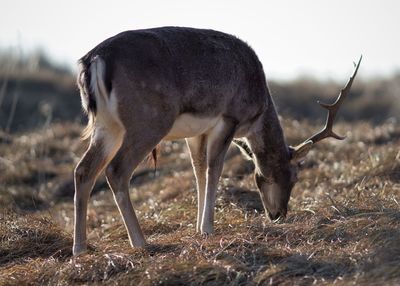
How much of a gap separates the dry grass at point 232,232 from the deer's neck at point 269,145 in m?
0.53

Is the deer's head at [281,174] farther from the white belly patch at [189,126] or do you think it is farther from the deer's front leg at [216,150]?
the white belly patch at [189,126]

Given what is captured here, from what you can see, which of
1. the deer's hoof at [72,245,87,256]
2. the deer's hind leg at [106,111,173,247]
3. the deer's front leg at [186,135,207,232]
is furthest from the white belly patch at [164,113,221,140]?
the deer's hoof at [72,245,87,256]

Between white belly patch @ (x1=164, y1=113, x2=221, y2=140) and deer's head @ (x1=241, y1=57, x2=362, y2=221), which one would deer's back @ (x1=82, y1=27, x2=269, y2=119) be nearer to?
white belly patch @ (x1=164, y1=113, x2=221, y2=140)

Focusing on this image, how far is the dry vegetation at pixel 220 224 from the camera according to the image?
7645mm

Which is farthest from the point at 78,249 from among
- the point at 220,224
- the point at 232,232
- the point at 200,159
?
the point at 200,159

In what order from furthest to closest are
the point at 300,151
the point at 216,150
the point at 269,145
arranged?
the point at 300,151 < the point at 269,145 < the point at 216,150

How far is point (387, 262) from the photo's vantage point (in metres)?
7.32

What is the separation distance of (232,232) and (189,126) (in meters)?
1.12

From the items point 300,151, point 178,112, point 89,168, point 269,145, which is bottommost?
point 300,151

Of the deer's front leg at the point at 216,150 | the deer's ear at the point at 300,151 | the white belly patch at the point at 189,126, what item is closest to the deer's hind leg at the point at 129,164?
the white belly patch at the point at 189,126

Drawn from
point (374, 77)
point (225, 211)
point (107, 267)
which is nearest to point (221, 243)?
point (107, 267)

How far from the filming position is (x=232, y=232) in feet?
30.6

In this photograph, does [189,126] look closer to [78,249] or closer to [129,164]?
[129,164]

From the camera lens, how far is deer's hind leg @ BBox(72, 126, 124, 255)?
897cm
